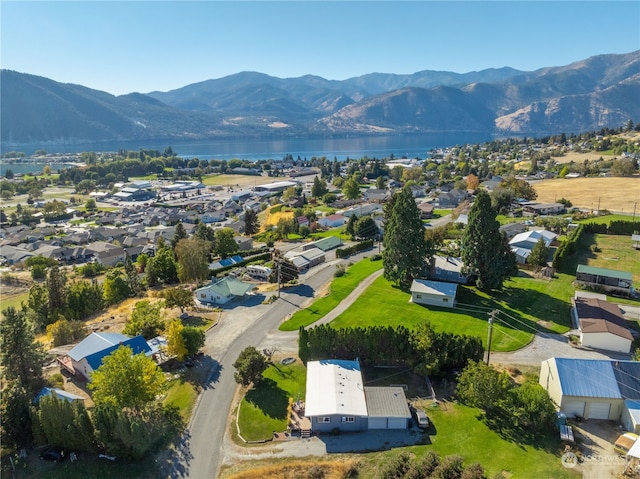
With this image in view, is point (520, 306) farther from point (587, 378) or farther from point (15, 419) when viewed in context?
point (15, 419)

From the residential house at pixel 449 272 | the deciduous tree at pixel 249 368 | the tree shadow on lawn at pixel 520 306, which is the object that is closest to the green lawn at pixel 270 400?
the deciduous tree at pixel 249 368

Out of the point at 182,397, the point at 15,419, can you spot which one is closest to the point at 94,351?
the point at 15,419

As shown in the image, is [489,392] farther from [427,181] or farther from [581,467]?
[427,181]

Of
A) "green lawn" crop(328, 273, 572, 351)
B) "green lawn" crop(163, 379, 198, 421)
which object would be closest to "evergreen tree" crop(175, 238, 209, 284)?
"green lawn" crop(328, 273, 572, 351)

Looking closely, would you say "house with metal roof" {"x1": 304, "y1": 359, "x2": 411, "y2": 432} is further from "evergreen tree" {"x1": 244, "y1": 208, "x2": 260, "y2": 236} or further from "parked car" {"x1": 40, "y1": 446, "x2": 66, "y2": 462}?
"evergreen tree" {"x1": 244, "y1": 208, "x2": 260, "y2": 236}

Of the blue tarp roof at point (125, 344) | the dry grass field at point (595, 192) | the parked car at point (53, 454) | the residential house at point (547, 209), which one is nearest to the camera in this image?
the parked car at point (53, 454)

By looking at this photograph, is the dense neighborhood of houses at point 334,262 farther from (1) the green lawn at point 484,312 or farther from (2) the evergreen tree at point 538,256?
(1) the green lawn at point 484,312
